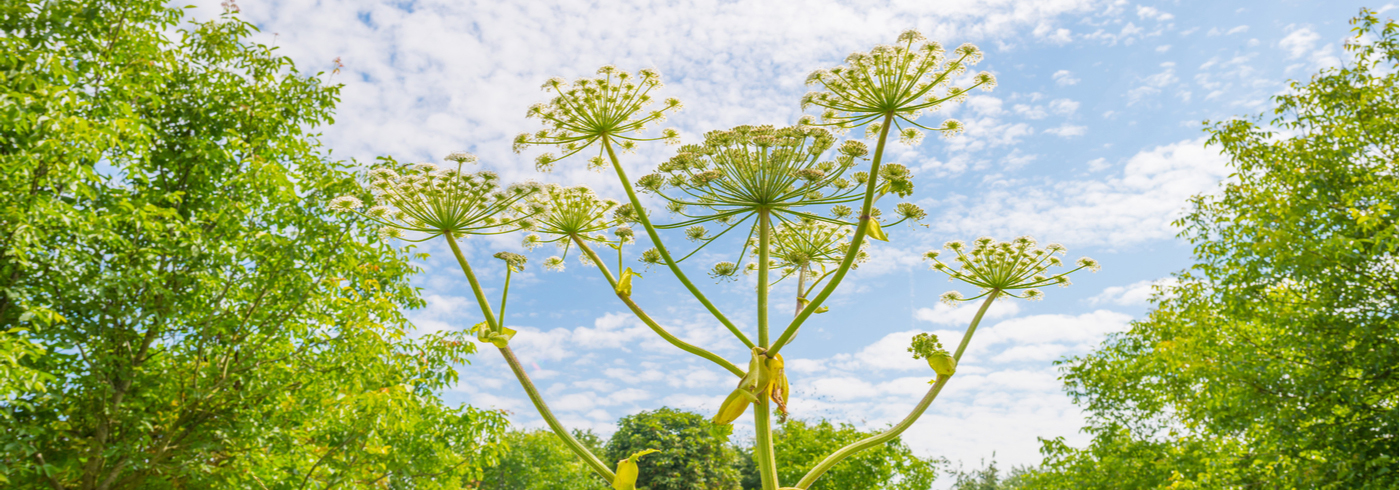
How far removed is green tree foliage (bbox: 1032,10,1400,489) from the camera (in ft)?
29.8

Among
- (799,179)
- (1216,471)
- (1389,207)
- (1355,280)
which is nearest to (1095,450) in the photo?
(1216,471)

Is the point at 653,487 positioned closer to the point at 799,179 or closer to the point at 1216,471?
the point at 1216,471

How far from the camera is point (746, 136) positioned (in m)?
1.82

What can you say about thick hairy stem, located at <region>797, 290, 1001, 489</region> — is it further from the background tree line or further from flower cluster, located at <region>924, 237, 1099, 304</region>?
the background tree line

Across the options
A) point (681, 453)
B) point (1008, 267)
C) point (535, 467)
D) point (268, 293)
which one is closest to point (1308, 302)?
point (1008, 267)

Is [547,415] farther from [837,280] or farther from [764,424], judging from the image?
[837,280]

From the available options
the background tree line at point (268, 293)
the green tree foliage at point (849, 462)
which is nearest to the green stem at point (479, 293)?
the background tree line at point (268, 293)

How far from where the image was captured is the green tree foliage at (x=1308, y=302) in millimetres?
9070

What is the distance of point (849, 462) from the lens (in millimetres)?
19703

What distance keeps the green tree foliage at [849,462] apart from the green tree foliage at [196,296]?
36.7 feet

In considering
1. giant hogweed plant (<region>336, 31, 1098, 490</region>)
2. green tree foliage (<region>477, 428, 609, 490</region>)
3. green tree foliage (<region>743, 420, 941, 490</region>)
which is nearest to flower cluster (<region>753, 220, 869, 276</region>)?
giant hogweed plant (<region>336, 31, 1098, 490</region>)

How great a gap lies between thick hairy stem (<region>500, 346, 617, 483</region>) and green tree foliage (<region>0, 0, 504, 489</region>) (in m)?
7.17

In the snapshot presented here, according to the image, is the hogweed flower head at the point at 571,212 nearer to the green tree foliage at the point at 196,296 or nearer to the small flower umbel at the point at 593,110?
the small flower umbel at the point at 593,110

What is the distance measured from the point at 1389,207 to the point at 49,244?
14.6 metres
